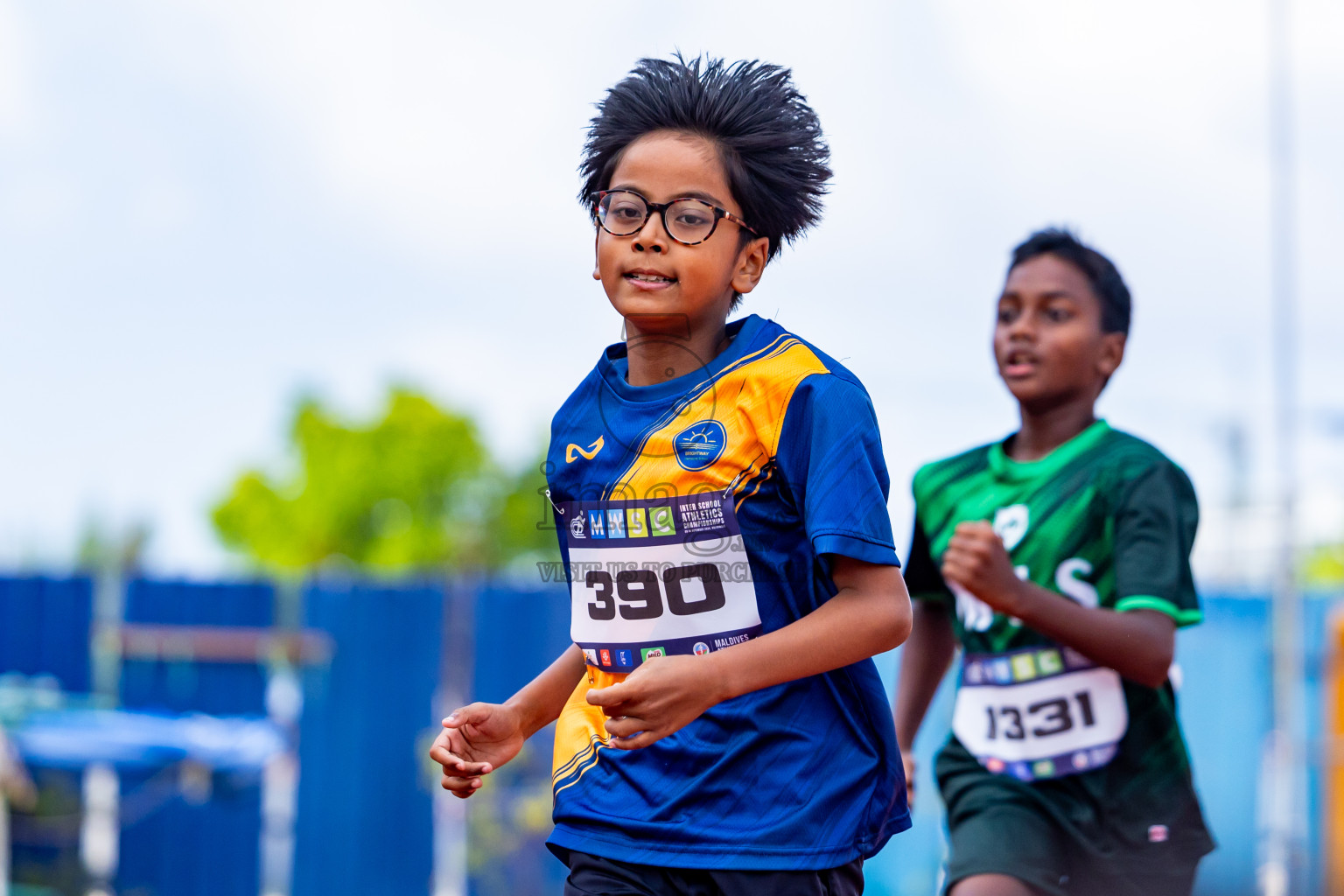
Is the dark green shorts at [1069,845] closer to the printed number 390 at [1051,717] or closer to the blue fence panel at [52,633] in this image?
the printed number 390 at [1051,717]

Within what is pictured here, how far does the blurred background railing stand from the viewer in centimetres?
841

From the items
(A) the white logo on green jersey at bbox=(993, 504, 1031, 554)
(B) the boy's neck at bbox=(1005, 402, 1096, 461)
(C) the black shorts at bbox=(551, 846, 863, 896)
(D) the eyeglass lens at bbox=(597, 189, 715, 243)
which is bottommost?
(C) the black shorts at bbox=(551, 846, 863, 896)

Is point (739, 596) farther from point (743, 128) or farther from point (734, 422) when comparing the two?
point (743, 128)

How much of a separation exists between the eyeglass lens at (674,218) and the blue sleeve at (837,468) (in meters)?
0.28

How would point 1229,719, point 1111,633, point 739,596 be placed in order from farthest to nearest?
1. point 1229,719
2. point 1111,633
3. point 739,596

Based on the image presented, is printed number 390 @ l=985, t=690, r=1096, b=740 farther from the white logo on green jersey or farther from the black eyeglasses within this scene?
the black eyeglasses

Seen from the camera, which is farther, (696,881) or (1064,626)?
(1064,626)

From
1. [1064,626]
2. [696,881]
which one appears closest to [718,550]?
[696,881]

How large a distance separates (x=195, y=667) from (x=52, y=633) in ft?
3.17

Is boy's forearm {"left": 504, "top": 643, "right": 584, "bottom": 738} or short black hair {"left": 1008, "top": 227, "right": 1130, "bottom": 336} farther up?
short black hair {"left": 1008, "top": 227, "right": 1130, "bottom": 336}

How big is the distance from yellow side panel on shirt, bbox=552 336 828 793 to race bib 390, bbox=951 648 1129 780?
1174mm

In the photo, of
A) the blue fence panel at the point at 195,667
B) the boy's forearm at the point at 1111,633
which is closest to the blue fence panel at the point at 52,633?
the blue fence panel at the point at 195,667

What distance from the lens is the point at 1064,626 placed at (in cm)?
253

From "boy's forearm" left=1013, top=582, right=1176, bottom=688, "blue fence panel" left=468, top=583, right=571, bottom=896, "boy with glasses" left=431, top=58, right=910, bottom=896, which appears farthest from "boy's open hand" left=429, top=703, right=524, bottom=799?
"blue fence panel" left=468, top=583, right=571, bottom=896
